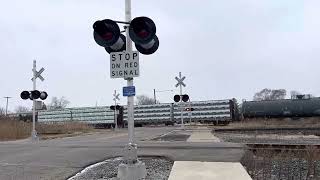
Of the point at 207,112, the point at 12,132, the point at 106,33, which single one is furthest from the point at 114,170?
the point at 207,112

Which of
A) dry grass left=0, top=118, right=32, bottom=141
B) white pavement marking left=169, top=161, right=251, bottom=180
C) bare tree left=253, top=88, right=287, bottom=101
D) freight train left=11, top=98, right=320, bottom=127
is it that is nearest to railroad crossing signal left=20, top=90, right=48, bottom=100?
dry grass left=0, top=118, right=32, bottom=141

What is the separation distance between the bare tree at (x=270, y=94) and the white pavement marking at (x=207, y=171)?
14589 cm

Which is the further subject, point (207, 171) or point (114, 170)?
point (114, 170)

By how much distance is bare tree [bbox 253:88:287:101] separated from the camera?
162 meters

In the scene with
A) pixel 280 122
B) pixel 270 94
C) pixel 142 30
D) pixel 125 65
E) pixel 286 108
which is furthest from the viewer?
pixel 270 94

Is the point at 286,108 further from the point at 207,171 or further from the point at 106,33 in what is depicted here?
the point at 106,33

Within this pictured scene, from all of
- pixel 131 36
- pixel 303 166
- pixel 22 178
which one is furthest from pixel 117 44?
pixel 303 166

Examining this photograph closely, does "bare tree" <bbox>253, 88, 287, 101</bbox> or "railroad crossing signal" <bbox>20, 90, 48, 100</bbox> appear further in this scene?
"bare tree" <bbox>253, 88, 287, 101</bbox>

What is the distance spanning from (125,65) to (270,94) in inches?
6428

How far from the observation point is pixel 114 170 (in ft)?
43.8

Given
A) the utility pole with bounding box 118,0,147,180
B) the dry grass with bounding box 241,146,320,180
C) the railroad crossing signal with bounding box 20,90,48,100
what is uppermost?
the railroad crossing signal with bounding box 20,90,48,100

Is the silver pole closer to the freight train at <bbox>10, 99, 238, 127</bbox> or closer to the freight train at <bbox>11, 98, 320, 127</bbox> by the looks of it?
the freight train at <bbox>11, 98, 320, 127</bbox>

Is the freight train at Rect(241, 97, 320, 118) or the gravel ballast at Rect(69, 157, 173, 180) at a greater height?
the freight train at Rect(241, 97, 320, 118)

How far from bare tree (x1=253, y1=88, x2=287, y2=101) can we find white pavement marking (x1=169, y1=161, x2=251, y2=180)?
479 ft
